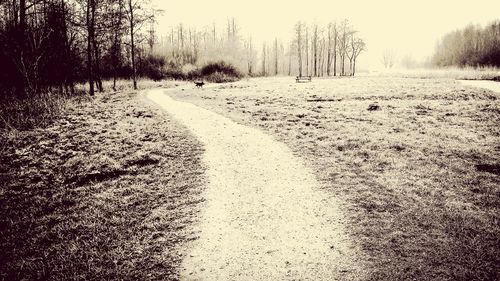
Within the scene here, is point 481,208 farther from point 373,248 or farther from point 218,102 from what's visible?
point 218,102

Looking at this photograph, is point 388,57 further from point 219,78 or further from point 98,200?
point 98,200

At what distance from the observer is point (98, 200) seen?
23.0 ft

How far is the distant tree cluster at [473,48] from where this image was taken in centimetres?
4769

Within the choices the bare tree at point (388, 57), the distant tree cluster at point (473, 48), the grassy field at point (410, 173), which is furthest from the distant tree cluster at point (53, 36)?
the bare tree at point (388, 57)

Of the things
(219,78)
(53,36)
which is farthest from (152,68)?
(53,36)

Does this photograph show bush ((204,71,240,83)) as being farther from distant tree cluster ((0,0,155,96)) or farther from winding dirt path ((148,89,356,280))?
winding dirt path ((148,89,356,280))

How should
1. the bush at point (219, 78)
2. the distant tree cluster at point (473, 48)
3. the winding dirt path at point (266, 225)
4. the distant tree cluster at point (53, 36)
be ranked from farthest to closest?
1. the distant tree cluster at point (473, 48)
2. the bush at point (219, 78)
3. the distant tree cluster at point (53, 36)
4. the winding dirt path at point (266, 225)

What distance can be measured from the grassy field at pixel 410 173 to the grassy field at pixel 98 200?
3.28 meters

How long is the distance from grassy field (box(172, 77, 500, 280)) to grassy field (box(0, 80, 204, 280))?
328 centimetres

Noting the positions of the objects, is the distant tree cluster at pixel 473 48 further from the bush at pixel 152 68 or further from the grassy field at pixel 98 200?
the grassy field at pixel 98 200

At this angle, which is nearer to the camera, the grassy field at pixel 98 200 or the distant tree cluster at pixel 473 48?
the grassy field at pixel 98 200

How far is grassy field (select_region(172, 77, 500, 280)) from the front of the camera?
4609 millimetres

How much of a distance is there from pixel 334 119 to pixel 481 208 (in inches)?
300

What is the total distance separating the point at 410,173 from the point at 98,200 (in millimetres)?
7534
